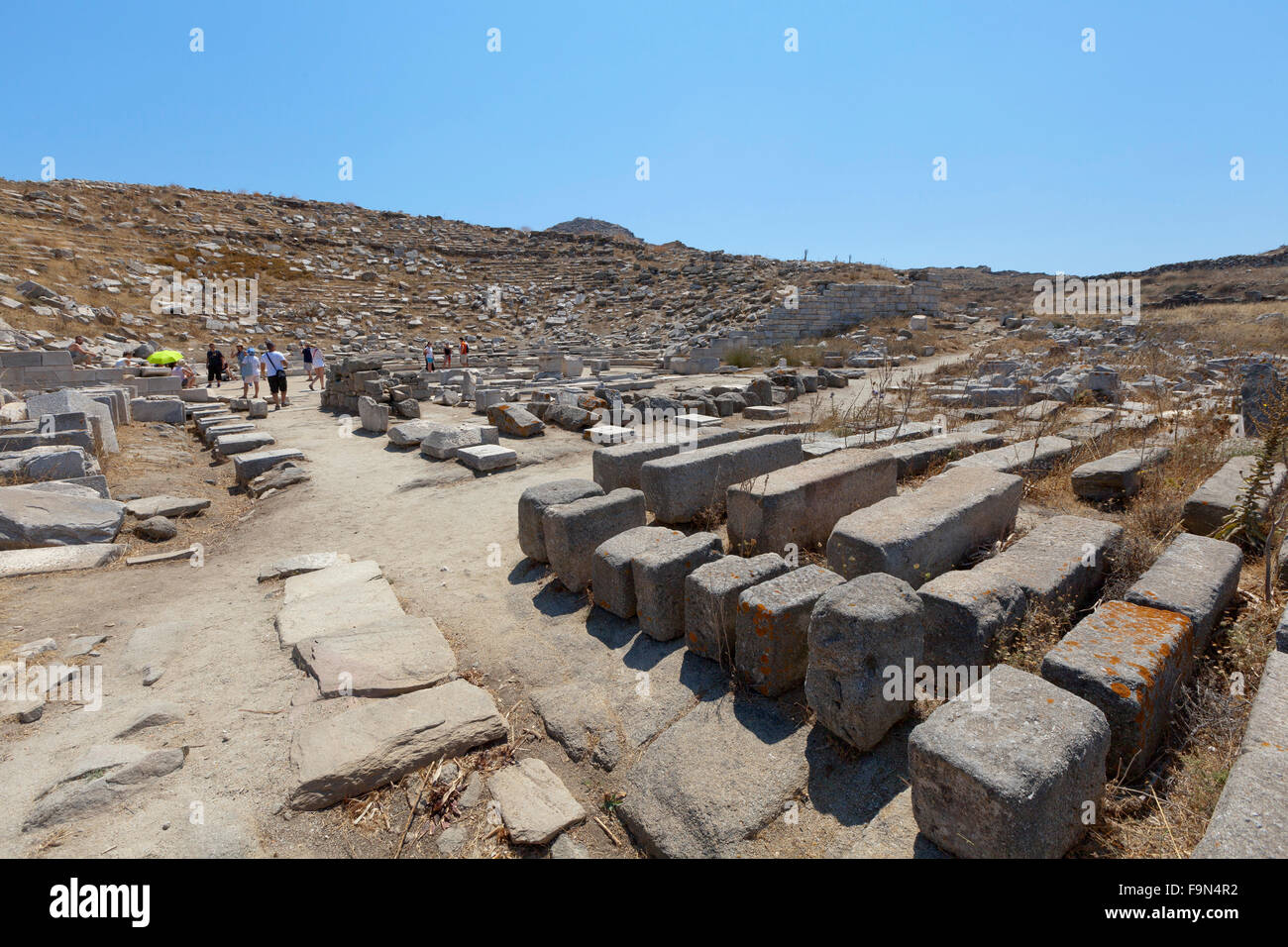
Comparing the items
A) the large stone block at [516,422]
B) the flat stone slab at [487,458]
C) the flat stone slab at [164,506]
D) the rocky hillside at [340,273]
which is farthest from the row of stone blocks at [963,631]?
the rocky hillside at [340,273]

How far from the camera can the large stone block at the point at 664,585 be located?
12.7 feet

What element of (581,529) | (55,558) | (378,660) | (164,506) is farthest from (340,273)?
(378,660)

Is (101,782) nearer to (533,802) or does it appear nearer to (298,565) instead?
(533,802)

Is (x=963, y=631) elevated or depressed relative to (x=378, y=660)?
elevated

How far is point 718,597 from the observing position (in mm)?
3457

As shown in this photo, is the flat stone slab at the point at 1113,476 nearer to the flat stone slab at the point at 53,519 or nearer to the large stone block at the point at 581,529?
the large stone block at the point at 581,529

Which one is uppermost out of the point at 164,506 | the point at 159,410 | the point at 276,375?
the point at 276,375

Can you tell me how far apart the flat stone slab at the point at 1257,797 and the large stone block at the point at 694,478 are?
3455 millimetres

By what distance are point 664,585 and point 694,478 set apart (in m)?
1.65

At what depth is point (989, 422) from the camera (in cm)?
852

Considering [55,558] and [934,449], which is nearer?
[55,558]

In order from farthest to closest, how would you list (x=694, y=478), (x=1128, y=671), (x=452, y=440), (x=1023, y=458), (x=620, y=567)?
(x=452, y=440), (x=1023, y=458), (x=694, y=478), (x=620, y=567), (x=1128, y=671)

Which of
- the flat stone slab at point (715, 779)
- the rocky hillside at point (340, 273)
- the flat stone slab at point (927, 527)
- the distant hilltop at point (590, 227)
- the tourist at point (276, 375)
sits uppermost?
the distant hilltop at point (590, 227)

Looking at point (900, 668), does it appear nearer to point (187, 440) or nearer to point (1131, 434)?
point (1131, 434)
